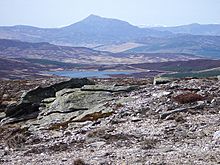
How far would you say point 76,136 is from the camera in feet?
77.9

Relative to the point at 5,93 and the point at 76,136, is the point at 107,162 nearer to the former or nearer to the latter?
the point at 76,136

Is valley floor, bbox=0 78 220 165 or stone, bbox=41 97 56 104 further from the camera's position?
stone, bbox=41 97 56 104

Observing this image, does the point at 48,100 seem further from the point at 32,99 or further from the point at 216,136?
the point at 216,136

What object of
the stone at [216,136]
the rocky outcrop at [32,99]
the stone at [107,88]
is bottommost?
the rocky outcrop at [32,99]

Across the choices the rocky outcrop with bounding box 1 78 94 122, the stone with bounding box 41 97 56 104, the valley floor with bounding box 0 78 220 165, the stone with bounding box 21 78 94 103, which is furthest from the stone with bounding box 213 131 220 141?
the stone with bounding box 21 78 94 103

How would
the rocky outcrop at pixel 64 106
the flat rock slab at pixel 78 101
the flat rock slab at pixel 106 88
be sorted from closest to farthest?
1. the rocky outcrop at pixel 64 106
2. the flat rock slab at pixel 78 101
3. the flat rock slab at pixel 106 88

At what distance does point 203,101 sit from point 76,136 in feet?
37.2

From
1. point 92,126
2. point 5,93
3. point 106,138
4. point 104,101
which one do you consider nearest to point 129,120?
point 92,126

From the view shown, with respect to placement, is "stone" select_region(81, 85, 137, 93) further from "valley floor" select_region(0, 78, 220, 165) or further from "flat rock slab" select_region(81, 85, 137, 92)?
"valley floor" select_region(0, 78, 220, 165)

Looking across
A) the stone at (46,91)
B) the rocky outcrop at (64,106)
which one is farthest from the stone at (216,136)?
the stone at (46,91)

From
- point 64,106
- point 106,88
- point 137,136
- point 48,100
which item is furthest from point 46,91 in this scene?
point 137,136

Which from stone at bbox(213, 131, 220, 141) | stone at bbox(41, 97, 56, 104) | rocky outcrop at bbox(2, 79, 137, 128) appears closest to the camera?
stone at bbox(213, 131, 220, 141)

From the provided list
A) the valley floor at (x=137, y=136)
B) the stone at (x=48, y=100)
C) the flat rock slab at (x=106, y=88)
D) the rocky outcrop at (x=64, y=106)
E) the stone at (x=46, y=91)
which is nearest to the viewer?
the valley floor at (x=137, y=136)

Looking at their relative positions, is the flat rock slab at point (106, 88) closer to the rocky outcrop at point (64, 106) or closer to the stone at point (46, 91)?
the rocky outcrop at point (64, 106)
